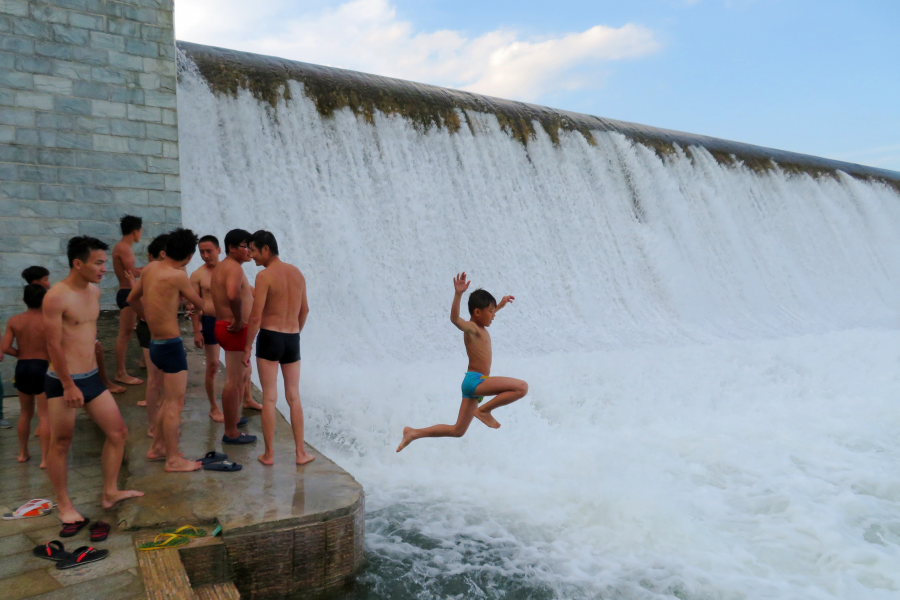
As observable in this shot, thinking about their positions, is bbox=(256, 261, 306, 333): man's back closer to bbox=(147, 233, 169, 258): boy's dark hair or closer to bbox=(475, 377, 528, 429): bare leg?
bbox=(147, 233, 169, 258): boy's dark hair

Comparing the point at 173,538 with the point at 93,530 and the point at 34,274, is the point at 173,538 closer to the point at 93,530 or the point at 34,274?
the point at 93,530

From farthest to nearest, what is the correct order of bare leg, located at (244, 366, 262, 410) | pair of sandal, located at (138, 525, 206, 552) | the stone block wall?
the stone block wall, bare leg, located at (244, 366, 262, 410), pair of sandal, located at (138, 525, 206, 552)

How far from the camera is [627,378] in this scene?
8.84 m

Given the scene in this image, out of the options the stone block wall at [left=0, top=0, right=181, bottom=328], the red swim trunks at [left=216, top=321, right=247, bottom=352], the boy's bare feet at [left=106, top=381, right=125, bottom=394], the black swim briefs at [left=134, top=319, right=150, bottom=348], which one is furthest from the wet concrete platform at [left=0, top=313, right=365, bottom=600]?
the stone block wall at [left=0, top=0, right=181, bottom=328]

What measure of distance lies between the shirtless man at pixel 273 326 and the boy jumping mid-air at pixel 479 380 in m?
0.87

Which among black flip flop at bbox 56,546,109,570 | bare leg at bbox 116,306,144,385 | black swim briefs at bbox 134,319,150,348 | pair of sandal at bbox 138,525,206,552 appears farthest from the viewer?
bare leg at bbox 116,306,144,385

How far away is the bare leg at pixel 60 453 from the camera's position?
3.09m

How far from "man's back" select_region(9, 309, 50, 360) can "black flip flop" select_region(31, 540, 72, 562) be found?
178cm

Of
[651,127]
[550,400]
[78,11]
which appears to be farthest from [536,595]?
[651,127]

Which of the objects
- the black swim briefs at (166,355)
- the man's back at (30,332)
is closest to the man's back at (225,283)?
the black swim briefs at (166,355)

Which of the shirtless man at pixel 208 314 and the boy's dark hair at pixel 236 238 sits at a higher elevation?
the boy's dark hair at pixel 236 238

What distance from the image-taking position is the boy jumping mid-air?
3.50 metres

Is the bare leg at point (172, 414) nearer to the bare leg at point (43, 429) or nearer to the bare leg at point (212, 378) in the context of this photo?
the bare leg at point (43, 429)

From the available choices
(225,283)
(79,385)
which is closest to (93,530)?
(79,385)
